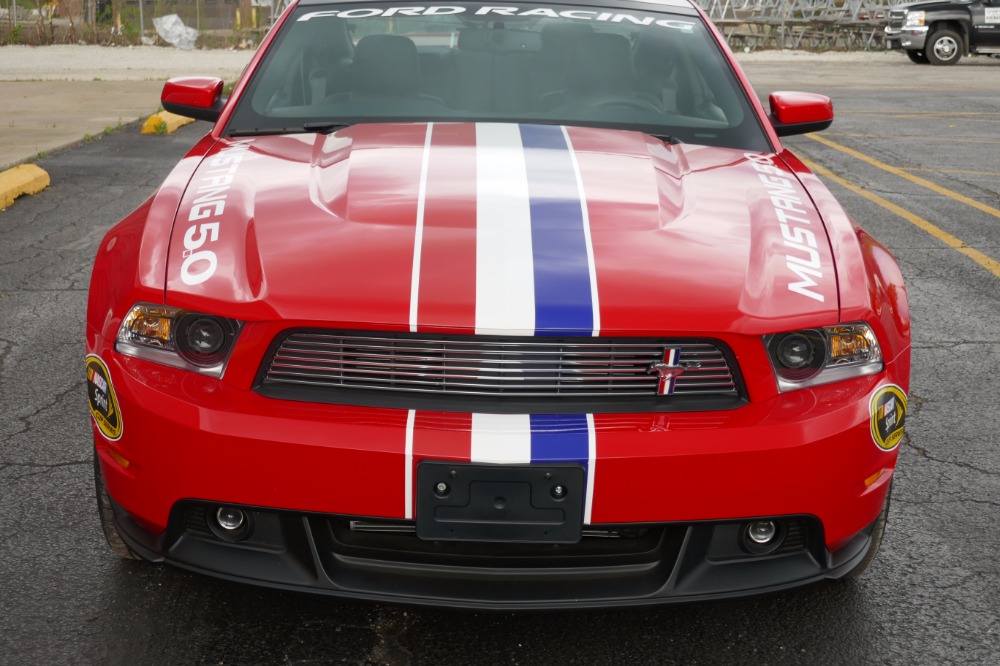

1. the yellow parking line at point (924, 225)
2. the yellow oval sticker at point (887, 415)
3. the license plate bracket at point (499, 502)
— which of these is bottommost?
the yellow parking line at point (924, 225)

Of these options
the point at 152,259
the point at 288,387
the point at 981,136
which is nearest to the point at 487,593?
the point at 288,387

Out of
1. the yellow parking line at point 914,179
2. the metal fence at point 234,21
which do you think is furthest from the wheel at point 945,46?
the yellow parking line at point 914,179

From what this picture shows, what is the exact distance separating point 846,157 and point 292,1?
7.26 meters

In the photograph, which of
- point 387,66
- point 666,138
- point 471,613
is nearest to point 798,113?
point 666,138

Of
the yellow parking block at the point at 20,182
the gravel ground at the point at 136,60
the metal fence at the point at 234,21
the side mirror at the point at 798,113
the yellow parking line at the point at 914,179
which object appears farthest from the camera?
the metal fence at the point at 234,21

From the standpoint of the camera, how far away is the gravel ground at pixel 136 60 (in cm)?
1855

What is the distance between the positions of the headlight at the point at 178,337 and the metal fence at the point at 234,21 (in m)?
25.2

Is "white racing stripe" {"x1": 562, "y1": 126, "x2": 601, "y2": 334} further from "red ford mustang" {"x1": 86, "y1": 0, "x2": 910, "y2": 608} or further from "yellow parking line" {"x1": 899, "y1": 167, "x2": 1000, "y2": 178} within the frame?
"yellow parking line" {"x1": 899, "y1": 167, "x2": 1000, "y2": 178}

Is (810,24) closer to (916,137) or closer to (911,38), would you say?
(911,38)

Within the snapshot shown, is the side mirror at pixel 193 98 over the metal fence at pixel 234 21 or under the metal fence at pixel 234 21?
over

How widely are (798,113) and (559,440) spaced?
7.27ft

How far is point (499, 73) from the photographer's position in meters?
3.84

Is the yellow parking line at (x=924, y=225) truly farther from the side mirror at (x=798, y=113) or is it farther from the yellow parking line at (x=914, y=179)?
the side mirror at (x=798, y=113)

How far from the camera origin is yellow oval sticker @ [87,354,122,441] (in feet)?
8.11
